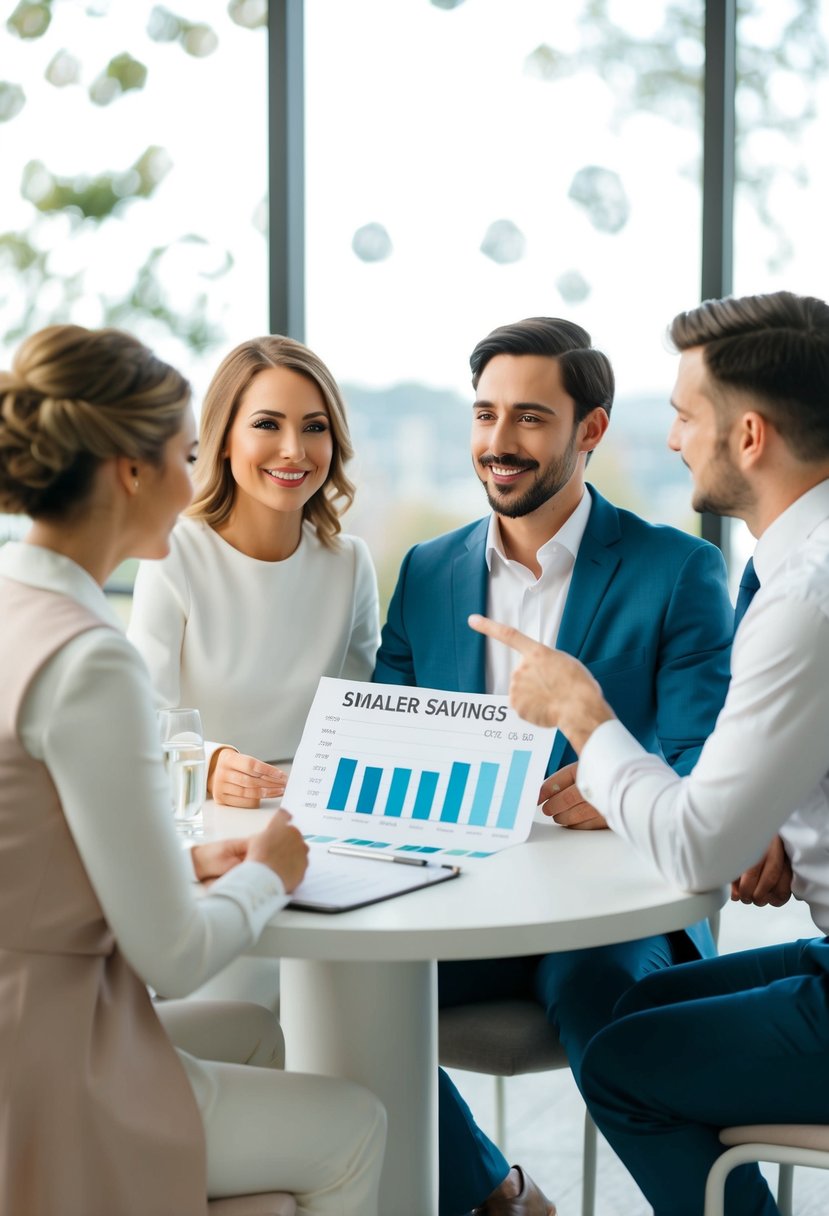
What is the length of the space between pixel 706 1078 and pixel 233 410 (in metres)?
1.54

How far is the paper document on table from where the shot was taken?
5.90 feet

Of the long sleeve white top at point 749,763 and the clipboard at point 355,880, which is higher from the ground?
the long sleeve white top at point 749,763

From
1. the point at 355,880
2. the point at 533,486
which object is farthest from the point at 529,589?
the point at 355,880

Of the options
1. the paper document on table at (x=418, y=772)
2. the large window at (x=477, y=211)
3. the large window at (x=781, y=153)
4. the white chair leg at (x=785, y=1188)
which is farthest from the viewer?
the large window at (x=477, y=211)

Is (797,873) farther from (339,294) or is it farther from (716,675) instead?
(339,294)

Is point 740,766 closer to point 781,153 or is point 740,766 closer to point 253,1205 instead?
point 253,1205

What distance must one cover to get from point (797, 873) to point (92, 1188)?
39.9 inches

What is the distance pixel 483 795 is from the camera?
182 cm

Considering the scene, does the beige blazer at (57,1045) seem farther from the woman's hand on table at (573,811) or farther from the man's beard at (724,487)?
the man's beard at (724,487)

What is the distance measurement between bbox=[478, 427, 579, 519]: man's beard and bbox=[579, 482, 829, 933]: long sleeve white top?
2.91 ft

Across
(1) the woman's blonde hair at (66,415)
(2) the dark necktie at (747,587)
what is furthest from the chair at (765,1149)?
(1) the woman's blonde hair at (66,415)

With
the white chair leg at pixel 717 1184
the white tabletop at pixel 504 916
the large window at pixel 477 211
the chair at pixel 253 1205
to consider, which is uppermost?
the large window at pixel 477 211

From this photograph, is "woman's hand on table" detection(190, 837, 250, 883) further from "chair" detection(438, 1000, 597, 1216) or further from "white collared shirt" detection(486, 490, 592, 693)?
"white collared shirt" detection(486, 490, 592, 693)

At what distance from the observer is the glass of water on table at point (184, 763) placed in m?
1.81
